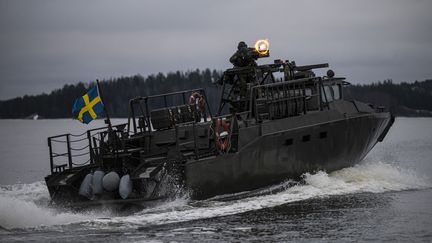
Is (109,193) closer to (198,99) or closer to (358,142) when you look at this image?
(198,99)

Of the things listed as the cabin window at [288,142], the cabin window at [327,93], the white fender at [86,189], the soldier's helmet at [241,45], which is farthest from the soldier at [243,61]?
the white fender at [86,189]

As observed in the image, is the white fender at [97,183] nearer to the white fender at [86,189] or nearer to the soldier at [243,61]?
the white fender at [86,189]

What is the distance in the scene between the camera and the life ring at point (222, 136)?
13898 mm

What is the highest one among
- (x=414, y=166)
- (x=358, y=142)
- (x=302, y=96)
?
(x=302, y=96)

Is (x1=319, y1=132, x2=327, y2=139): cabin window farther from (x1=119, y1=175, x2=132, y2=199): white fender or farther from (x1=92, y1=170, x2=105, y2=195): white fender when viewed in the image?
(x1=92, y1=170, x2=105, y2=195): white fender

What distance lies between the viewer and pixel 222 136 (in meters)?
14.0

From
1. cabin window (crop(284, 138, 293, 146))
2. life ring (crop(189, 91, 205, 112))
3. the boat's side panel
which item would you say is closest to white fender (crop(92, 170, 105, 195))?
the boat's side panel

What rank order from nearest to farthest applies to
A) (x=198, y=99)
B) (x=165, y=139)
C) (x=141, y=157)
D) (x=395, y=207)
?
(x=395, y=207), (x=141, y=157), (x=165, y=139), (x=198, y=99)

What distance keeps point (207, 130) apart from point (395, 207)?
4.53 m

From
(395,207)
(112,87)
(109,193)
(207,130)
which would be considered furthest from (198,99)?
(112,87)

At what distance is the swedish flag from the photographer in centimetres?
1426

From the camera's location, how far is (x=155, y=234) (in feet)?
35.5

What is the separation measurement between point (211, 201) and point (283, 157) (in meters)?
2.36

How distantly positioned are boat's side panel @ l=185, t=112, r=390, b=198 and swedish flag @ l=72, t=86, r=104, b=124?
8.52 feet
